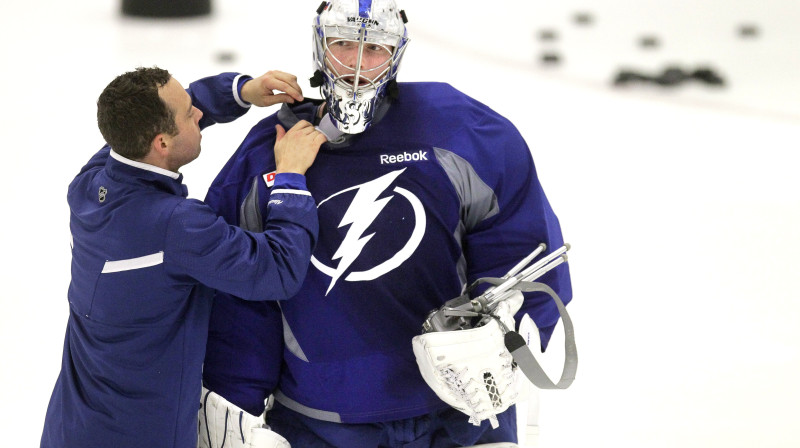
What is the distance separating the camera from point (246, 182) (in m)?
1.98

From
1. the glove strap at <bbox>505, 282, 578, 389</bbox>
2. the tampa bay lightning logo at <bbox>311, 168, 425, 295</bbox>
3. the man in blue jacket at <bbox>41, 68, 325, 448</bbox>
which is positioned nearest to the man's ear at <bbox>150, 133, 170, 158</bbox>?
the man in blue jacket at <bbox>41, 68, 325, 448</bbox>

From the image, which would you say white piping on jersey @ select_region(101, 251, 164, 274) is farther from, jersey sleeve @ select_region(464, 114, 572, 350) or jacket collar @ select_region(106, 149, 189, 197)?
jersey sleeve @ select_region(464, 114, 572, 350)

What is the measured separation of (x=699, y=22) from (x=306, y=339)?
310 centimetres

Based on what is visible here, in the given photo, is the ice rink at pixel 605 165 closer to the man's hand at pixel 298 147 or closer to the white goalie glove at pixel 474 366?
the white goalie glove at pixel 474 366

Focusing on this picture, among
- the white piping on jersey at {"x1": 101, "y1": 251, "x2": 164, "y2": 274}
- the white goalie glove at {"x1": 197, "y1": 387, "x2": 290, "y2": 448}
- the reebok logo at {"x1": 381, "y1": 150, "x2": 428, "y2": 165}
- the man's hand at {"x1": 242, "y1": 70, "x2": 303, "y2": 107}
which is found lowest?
the white goalie glove at {"x1": 197, "y1": 387, "x2": 290, "y2": 448}

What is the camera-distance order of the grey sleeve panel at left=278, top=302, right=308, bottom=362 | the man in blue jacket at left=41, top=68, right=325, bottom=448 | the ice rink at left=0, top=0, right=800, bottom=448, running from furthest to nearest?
the ice rink at left=0, top=0, right=800, bottom=448
the grey sleeve panel at left=278, top=302, right=308, bottom=362
the man in blue jacket at left=41, top=68, right=325, bottom=448

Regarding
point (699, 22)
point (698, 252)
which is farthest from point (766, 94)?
point (698, 252)

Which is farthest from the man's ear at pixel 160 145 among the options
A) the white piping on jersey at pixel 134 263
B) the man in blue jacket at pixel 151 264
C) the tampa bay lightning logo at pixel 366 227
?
the tampa bay lightning logo at pixel 366 227

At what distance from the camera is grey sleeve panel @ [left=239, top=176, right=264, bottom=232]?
1959mm

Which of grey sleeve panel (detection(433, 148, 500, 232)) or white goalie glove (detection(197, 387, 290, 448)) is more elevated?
grey sleeve panel (detection(433, 148, 500, 232))

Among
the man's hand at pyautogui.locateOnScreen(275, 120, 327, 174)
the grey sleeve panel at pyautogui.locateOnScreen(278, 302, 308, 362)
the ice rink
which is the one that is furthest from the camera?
the ice rink

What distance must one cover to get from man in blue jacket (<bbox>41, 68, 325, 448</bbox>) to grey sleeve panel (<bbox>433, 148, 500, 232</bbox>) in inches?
10.1

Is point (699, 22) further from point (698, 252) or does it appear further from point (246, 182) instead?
point (246, 182)

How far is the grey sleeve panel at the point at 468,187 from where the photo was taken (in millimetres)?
1959
